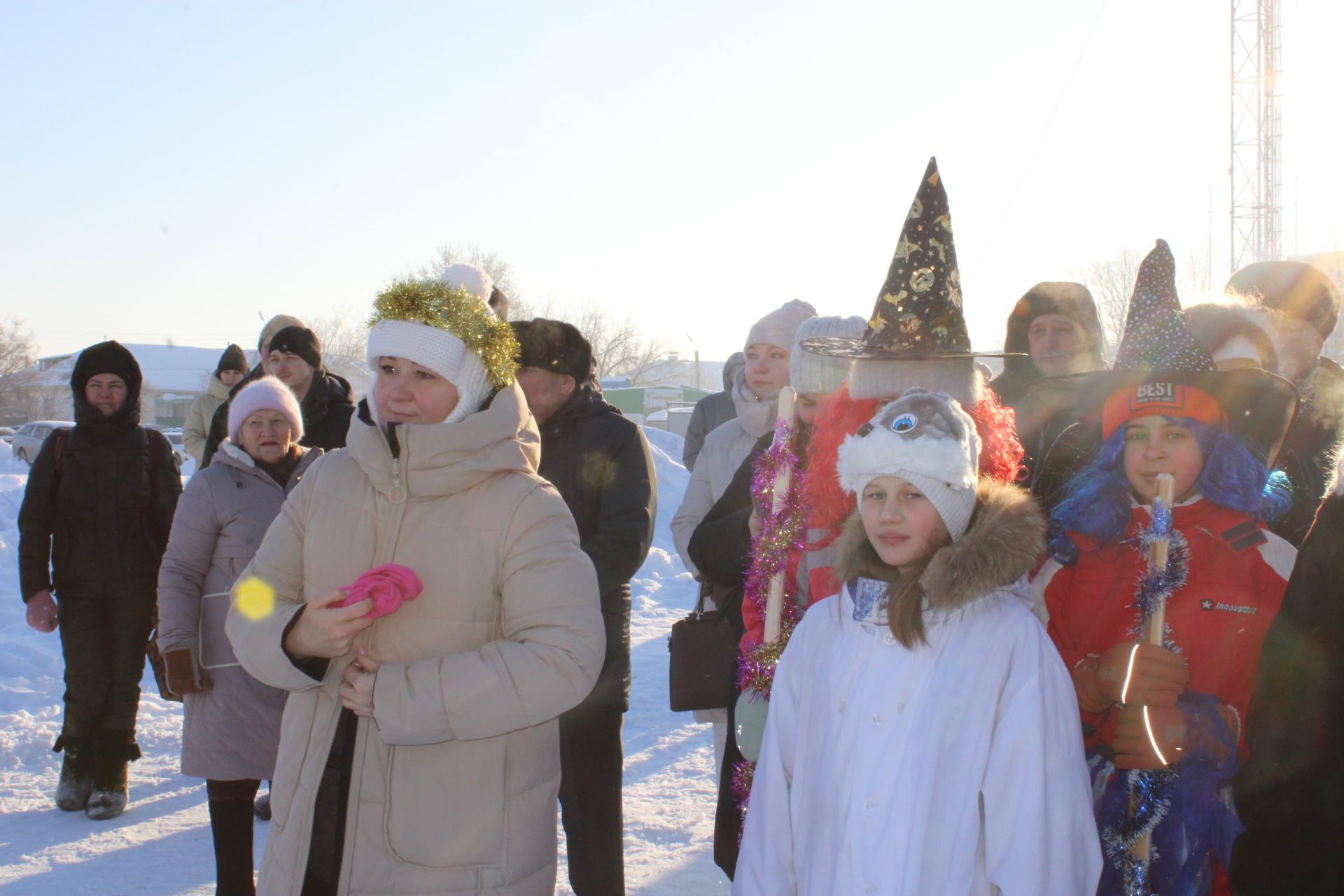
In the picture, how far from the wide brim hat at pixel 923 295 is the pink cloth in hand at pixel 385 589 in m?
1.35

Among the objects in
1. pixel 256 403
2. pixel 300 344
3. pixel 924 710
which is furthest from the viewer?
pixel 300 344

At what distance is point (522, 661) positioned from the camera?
2.35 m

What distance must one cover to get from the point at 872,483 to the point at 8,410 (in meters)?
64.1

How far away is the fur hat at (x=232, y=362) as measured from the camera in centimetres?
658

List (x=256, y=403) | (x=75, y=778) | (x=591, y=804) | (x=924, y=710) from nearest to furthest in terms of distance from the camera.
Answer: (x=924, y=710) < (x=591, y=804) < (x=256, y=403) < (x=75, y=778)

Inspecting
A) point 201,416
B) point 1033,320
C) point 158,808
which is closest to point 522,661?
point 1033,320

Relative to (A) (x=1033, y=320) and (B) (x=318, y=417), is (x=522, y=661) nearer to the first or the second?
(A) (x=1033, y=320)

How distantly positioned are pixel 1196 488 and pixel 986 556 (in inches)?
31.2

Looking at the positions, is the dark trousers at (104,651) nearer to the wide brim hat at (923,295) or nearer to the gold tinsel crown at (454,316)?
the gold tinsel crown at (454,316)

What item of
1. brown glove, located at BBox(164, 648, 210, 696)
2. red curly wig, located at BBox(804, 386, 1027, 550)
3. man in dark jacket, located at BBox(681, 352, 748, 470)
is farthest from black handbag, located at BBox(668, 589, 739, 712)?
man in dark jacket, located at BBox(681, 352, 748, 470)

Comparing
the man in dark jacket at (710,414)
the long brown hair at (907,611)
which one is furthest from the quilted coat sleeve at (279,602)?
the man in dark jacket at (710,414)

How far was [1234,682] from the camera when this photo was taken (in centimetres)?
237

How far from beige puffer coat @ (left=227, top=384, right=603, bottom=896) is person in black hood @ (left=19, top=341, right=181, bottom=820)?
305 centimetres

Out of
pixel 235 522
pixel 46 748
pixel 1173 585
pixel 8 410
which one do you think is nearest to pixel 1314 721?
pixel 1173 585
